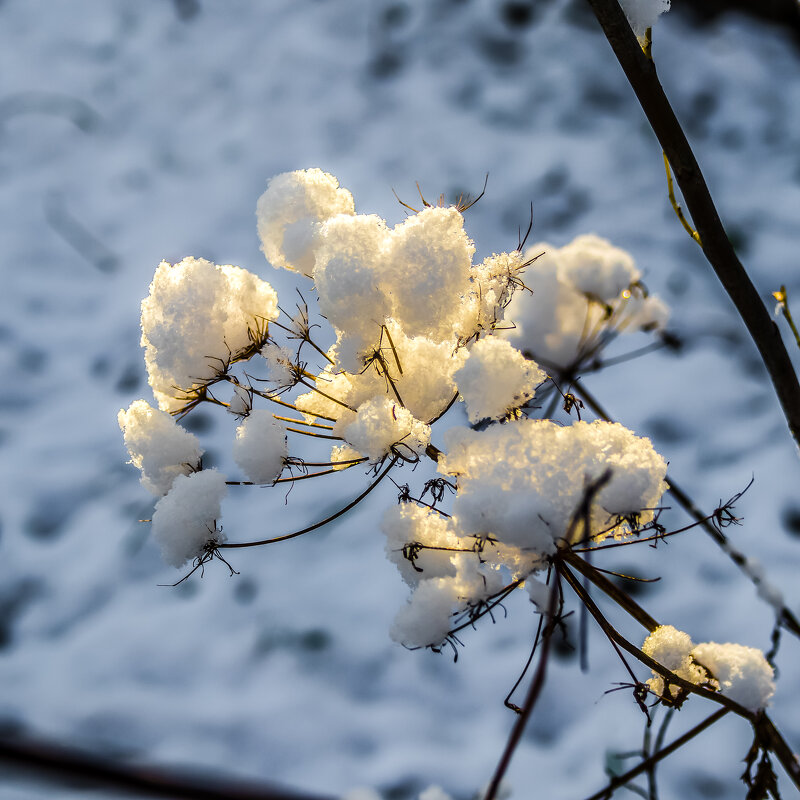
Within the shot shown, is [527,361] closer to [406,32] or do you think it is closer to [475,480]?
[475,480]

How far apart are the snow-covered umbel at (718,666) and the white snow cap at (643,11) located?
0.26 metres

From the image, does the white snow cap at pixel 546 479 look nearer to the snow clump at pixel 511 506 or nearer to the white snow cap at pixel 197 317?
the snow clump at pixel 511 506

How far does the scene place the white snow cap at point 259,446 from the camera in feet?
0.88

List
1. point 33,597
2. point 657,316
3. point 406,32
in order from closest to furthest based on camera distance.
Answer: point 657,316, point 33,597, point 406,32

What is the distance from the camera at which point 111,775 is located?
2.7 inches

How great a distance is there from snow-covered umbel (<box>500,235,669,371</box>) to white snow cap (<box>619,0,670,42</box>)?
5.2 inches

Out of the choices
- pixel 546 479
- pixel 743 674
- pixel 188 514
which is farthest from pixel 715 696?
pixel 188 514

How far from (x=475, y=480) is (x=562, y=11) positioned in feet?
2.51

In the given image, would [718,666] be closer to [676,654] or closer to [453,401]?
[676,654]

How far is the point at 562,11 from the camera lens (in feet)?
2.52

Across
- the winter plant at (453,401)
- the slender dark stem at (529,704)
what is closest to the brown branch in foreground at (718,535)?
the winter plant at (453,401)

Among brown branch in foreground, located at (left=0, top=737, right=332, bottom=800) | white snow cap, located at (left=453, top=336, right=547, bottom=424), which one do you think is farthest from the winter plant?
brown branch in foreground, located at (left=0, top=737, right=332, bottom=800)

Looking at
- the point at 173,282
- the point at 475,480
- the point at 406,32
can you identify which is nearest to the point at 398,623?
the point at 475,480

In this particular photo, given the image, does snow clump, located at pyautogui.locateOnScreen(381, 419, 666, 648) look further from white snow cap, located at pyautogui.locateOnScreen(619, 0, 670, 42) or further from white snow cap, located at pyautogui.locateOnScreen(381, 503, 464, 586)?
white snow cap, located at pyautogui.locateOnScreen(619, 0, 670, 42)
